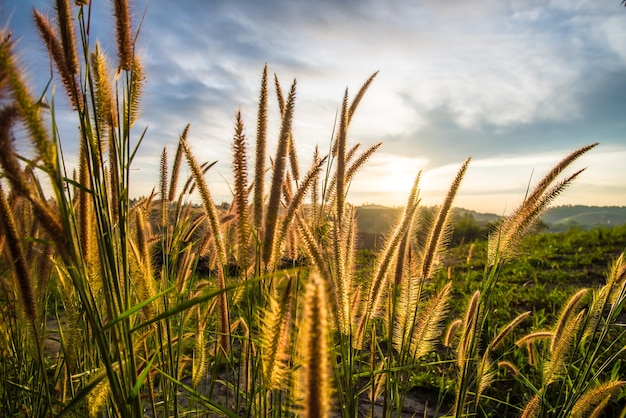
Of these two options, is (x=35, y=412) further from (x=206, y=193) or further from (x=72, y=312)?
(x=206, y=193)

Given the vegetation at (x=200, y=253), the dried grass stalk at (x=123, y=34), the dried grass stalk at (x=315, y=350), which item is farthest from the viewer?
the dried grass stalk at (x=123, y=34)

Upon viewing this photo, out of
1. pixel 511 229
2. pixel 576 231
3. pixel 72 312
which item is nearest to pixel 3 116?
pixel 72 312

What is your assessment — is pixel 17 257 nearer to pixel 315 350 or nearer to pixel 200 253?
pixel 315 350

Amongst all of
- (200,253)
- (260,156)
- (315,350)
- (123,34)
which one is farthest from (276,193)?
(200,253)

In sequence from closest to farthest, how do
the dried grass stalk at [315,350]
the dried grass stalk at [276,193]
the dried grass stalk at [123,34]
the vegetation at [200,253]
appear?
the dried grass stalk at [315,350] → the vegetation at [200,253] → the dried grass stalk at [276,193] → the dried grass stalk at [123,34]

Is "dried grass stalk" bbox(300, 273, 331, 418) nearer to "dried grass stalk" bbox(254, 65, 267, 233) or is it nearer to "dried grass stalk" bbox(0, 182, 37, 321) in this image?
"dried grass stalk" bbox(254, 65, 267, 233)

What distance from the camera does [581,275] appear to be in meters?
6.16

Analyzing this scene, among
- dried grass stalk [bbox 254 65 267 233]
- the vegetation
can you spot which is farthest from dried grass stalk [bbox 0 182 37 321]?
dried grass stalk [bbox 254 65 267 233]

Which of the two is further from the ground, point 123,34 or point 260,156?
point 123,34

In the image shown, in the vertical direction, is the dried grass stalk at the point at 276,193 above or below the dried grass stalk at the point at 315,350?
above

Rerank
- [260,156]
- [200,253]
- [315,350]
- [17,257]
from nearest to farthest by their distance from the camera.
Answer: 1. [315,350]
2. [17,257]
3. [260,156]
4. [200,253]

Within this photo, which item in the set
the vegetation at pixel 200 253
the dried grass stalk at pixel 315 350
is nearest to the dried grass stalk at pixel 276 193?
the vegetation at pixel 200 253

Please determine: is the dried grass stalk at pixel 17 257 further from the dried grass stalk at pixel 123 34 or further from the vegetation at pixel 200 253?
the dried grass stalk at pixel 123 34

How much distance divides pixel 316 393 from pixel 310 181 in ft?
2.79
